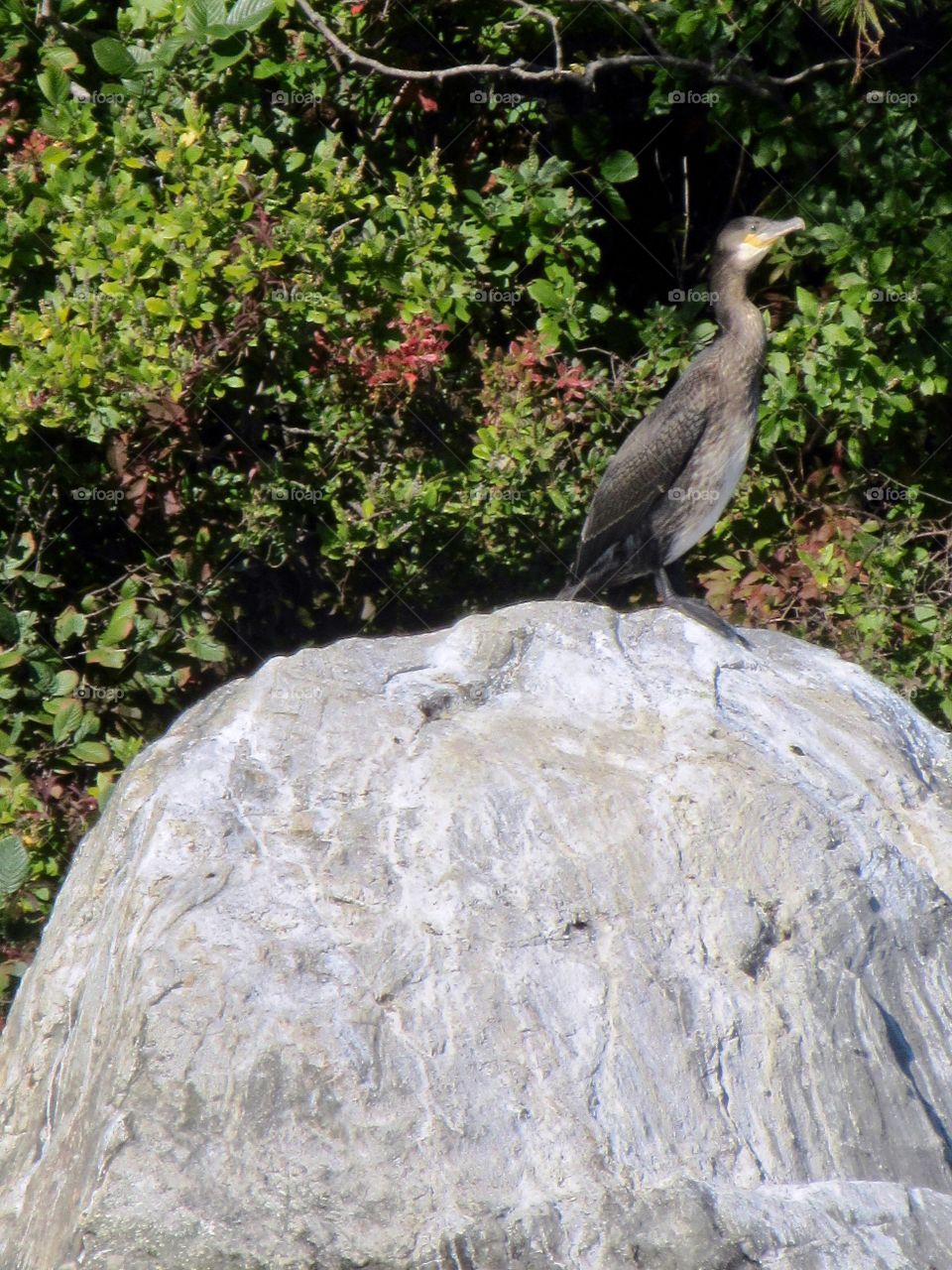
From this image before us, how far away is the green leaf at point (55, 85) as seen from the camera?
4094mm

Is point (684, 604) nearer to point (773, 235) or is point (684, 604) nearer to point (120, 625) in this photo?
point (773, 235)

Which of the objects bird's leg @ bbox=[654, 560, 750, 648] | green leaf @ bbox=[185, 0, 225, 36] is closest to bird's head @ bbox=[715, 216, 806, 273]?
bird's leg @ bbox=[654, 560, 750, 648]

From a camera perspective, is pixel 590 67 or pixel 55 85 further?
pixel 590 67

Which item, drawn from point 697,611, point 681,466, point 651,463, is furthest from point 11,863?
point 681,466

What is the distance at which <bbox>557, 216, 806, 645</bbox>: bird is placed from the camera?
4.28 meters

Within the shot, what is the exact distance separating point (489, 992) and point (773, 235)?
9.56 feet

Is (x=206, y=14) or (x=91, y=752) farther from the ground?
(x=206, y=14)

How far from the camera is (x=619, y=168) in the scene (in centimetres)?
500

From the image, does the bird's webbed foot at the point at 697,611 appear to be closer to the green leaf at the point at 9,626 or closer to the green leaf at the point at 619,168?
the green leaf at the point at 619,168

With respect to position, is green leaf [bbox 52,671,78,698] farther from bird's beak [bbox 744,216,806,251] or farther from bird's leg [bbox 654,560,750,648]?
bird's beak [bbox 744,216,806,251]

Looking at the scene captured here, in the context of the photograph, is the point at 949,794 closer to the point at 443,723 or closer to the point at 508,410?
the point at 443,723

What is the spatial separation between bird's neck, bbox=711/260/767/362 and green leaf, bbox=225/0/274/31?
159cm

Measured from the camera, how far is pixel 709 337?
16.9 ft

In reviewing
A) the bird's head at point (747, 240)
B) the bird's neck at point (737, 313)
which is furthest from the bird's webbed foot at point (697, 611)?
the bird's head at point (747, 240)
